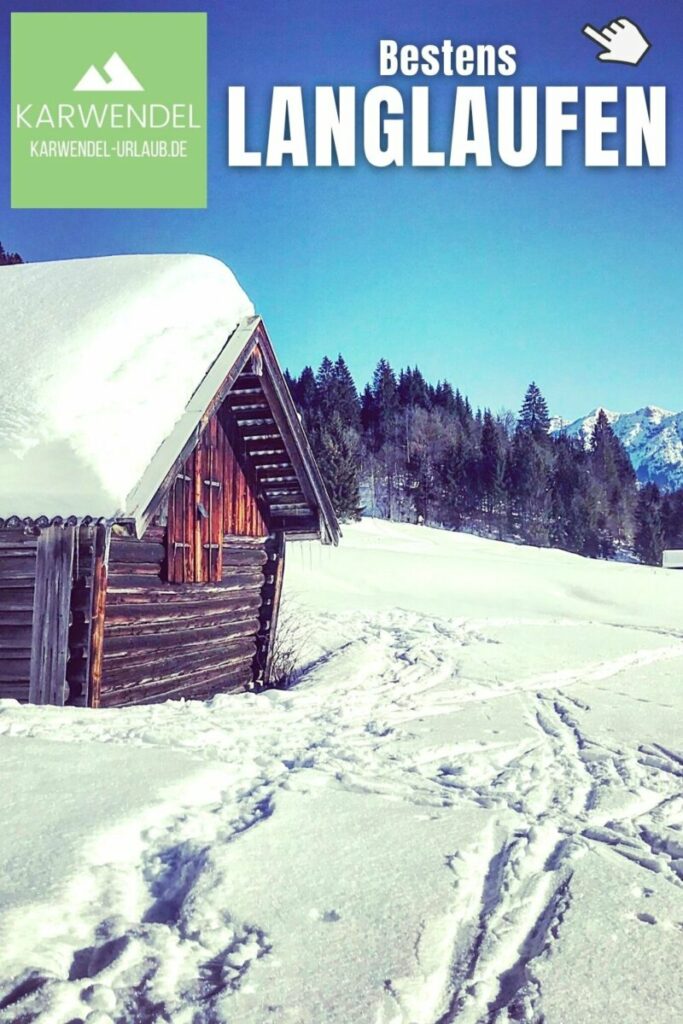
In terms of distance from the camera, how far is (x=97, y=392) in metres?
8.65

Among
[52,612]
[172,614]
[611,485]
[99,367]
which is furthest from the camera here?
[611,485]

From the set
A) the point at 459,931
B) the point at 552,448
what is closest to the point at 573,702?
the point at 459,931

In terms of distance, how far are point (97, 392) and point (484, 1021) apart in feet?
23.7

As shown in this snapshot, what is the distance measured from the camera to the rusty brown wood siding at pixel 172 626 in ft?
30.0

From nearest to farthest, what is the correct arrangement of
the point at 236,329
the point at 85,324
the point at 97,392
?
the point at 97,392, the point at 85,324, the point at 236,329

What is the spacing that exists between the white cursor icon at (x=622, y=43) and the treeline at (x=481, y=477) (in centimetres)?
5237

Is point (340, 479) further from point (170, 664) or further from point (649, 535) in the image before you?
point (170, 664)

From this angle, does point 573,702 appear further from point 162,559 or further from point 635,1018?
point 635,1018

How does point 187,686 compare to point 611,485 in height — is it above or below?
below

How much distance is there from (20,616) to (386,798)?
16.2 ft

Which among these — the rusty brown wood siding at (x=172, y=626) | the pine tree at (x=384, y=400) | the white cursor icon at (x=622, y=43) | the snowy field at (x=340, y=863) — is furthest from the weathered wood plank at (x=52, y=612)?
the pine tree at (x=384, y=400)

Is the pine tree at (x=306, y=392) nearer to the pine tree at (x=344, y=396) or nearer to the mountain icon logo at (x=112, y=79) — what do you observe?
the pine tree at (x=344, y=396)

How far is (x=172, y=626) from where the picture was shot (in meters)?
10.5

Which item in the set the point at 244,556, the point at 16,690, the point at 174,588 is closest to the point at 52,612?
the point at 16,690
